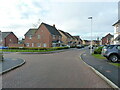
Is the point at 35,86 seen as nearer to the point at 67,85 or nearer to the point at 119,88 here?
the point at 67,85

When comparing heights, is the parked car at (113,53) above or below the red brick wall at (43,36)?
below

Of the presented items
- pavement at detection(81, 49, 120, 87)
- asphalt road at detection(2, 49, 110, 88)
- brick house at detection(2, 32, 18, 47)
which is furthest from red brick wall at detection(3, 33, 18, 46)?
pavement at detection(81, 49, 120, 87)

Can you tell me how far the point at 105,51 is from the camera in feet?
39.2

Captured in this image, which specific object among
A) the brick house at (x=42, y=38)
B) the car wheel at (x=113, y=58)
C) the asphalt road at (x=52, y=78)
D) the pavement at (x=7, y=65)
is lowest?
the asphalt road at (x=52, y=78)

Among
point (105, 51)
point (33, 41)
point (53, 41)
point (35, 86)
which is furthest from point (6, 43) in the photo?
point (35, 86)

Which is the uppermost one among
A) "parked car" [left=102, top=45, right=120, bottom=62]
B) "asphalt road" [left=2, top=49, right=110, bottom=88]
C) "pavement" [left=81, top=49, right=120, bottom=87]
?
"parked car" [left=102, top=45, right=120, bottom=62]

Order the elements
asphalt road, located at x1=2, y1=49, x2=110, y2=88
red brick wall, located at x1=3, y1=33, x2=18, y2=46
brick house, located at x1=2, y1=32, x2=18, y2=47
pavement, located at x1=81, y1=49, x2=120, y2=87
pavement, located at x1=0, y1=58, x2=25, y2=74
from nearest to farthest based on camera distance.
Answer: asphalt road, located at x1=2, y1=49, x2=110, y2=88, pavement, located at x1=81, y1=49, x2=120, y2=87, pavement, located at x1=0, y1=58, x2=25, y2=74, brick house, located at x1=2, y1=32, x2=18, y2=47, red brick wall, located at x1=3, y1=33, x2=18, y2=46

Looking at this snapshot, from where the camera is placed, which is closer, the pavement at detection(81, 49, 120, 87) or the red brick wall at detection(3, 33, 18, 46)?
the pavement at detection(81, 49, 120, 87)

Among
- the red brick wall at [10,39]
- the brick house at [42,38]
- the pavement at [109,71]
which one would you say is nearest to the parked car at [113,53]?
the pavement at [109,71]

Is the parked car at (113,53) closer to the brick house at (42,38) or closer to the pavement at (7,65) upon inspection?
the pavement at (7,65)

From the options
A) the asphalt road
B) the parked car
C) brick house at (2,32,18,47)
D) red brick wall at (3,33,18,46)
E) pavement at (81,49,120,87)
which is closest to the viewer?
the asphalt road

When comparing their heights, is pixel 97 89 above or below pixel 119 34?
below

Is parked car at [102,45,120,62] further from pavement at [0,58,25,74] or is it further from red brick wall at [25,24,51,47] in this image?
red brick wall at [25,24,51,47]

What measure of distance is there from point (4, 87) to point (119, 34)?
25.0 metres
